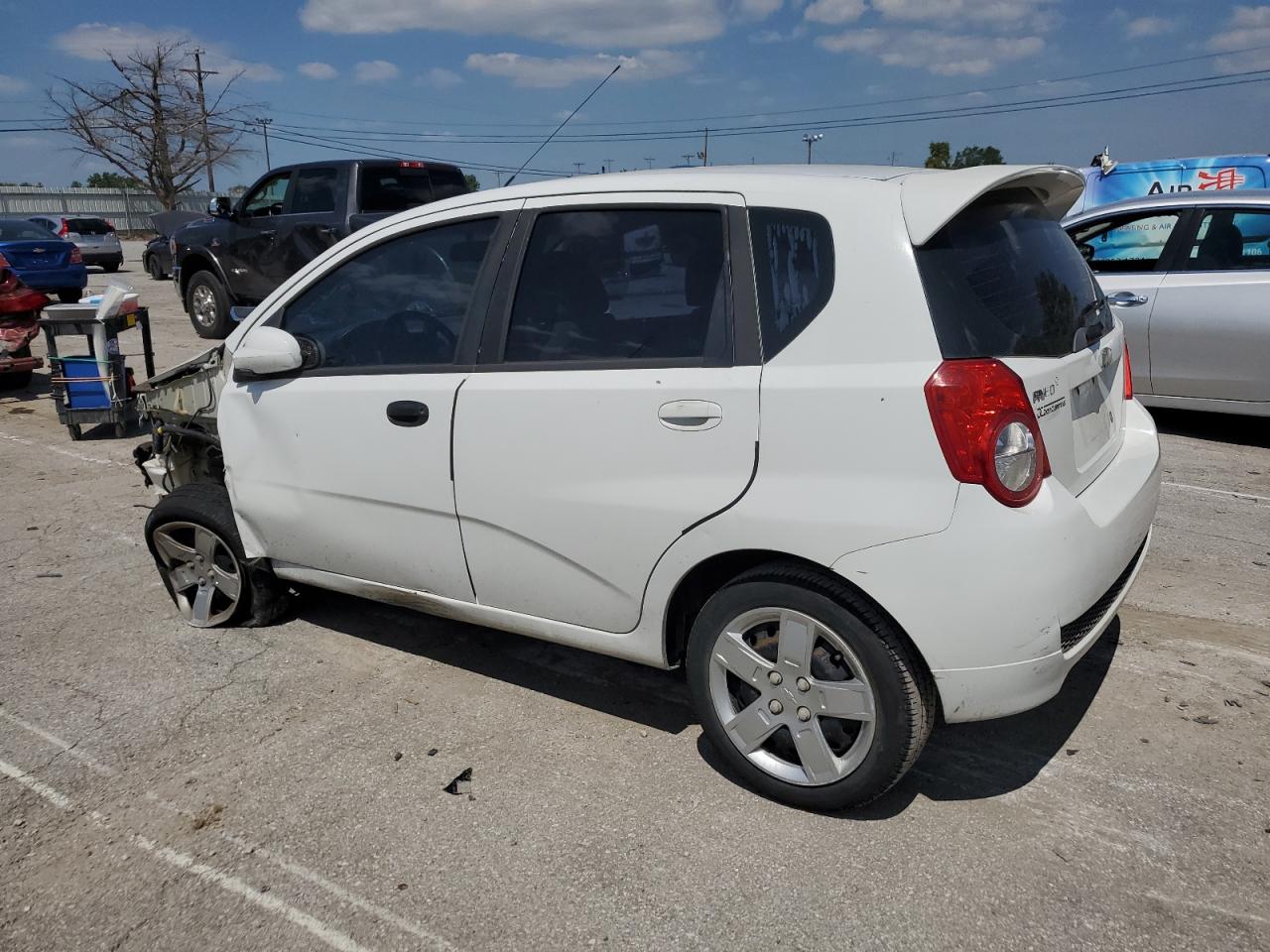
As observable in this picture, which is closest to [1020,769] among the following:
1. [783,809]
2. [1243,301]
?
[783,809]

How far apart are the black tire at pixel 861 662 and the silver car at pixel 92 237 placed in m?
29.1

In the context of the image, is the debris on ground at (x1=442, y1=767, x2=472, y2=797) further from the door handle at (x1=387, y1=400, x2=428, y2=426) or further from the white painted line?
the white painted line

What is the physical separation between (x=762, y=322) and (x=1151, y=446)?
157 cm

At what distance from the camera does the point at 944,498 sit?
2447 mm

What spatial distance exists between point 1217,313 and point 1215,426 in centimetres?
127

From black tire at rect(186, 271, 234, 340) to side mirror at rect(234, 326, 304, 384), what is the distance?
30.3ft

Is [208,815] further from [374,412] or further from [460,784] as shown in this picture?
[374,412]

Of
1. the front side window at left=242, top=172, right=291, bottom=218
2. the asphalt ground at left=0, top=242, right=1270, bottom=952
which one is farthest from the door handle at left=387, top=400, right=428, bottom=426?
the front side window at left=242, top=172, right=291, bottom=218

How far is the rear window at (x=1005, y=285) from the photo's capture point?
2545mm

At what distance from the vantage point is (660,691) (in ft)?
12.0

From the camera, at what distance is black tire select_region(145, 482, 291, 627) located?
4051 mm

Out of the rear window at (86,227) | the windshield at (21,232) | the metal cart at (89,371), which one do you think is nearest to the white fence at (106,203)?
the rear window at (86,227)

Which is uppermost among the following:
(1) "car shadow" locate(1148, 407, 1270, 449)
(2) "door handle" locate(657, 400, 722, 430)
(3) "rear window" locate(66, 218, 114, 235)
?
(2) "door handle" locate(657, 400, 722, 430)

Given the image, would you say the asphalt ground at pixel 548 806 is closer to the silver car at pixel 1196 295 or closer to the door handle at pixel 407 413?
the door handle at pixel 407 413
